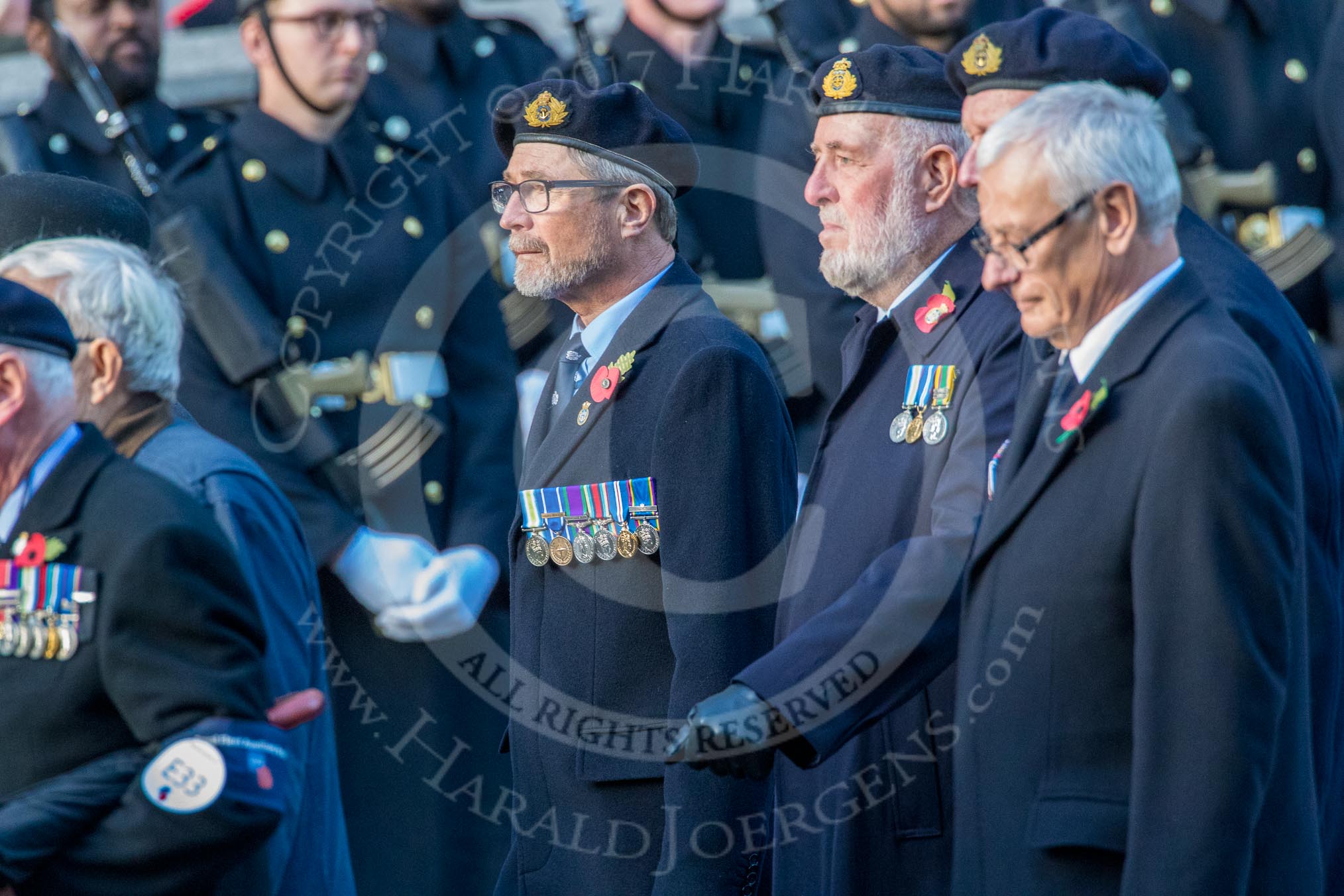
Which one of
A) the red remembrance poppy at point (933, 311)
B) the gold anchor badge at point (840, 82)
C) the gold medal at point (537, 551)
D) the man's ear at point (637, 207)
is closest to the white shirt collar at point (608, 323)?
the man's ear at point (637, 207)

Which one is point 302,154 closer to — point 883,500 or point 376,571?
point 376,571

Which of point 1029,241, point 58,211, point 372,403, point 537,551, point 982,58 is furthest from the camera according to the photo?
point 372,403

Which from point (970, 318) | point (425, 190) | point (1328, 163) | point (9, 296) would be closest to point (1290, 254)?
point (1328, 163)

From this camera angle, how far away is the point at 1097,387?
2912 millimetres

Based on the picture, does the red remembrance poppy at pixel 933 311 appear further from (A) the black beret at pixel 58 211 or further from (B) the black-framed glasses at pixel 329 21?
(B) the black-framed glasses at pixel 329 21

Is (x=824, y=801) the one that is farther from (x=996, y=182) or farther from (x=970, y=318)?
(x=996, y=182)

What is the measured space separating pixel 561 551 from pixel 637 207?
0.75 metres

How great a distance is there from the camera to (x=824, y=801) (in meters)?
3.70

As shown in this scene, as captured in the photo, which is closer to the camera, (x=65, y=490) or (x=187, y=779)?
(x=187, y=779)

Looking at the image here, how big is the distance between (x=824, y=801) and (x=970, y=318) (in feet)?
3.04

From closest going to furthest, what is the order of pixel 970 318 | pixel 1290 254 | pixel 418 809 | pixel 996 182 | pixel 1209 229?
pixel 996 182, pixel 1209 229, pixel 970 318, pixel 418 809, pixel 1290 254

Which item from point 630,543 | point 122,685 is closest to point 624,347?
point 630,543

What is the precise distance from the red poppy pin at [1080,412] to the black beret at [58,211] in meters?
2.29

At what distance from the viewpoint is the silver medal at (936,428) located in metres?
3.57
